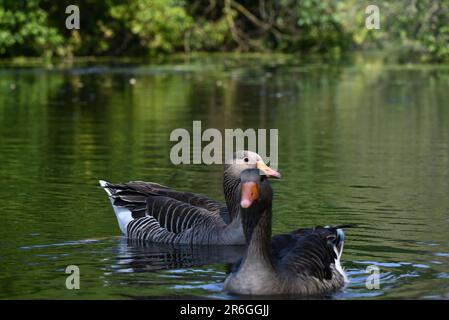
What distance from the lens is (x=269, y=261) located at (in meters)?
9.66

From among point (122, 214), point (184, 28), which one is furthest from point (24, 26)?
point (122, 214)

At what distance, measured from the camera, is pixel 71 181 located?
16375mm

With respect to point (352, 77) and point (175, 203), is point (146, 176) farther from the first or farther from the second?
point (352, 77)

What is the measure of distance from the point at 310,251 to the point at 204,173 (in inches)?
296

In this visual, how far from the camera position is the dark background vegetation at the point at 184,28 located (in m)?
46.8

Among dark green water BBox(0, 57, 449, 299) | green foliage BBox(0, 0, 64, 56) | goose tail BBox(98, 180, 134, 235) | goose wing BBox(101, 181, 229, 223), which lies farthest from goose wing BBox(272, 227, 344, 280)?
green foliage BBox(0, 0, 64, 56)

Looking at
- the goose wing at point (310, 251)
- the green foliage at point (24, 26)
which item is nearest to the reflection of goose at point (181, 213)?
the goose wing at point (310, 251)

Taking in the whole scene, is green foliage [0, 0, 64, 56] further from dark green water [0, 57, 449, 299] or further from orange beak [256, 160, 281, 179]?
orange beak [256, 160, 281, 179]

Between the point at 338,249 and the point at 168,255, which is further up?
the point at 338,249

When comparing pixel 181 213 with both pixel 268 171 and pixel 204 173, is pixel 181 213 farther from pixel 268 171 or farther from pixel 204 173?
pixel 204 173

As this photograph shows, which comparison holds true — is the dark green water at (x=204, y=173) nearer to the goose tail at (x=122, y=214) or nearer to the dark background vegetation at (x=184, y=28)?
the goose tail at (x=122, y=214)

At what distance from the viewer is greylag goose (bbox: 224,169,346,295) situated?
378 inches

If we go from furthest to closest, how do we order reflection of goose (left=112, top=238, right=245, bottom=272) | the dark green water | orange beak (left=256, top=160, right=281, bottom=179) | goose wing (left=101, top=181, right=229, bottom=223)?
1. goose wing (left=101, top=181, right=229, bottom=223)
2. orange beak (left=256, top=160, right=281, bottom=179)
3. reflection of goose (left=112, top=238, right=245, bottom=272)
4. the dark green water

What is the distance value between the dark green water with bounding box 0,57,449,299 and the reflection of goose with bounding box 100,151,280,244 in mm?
250
